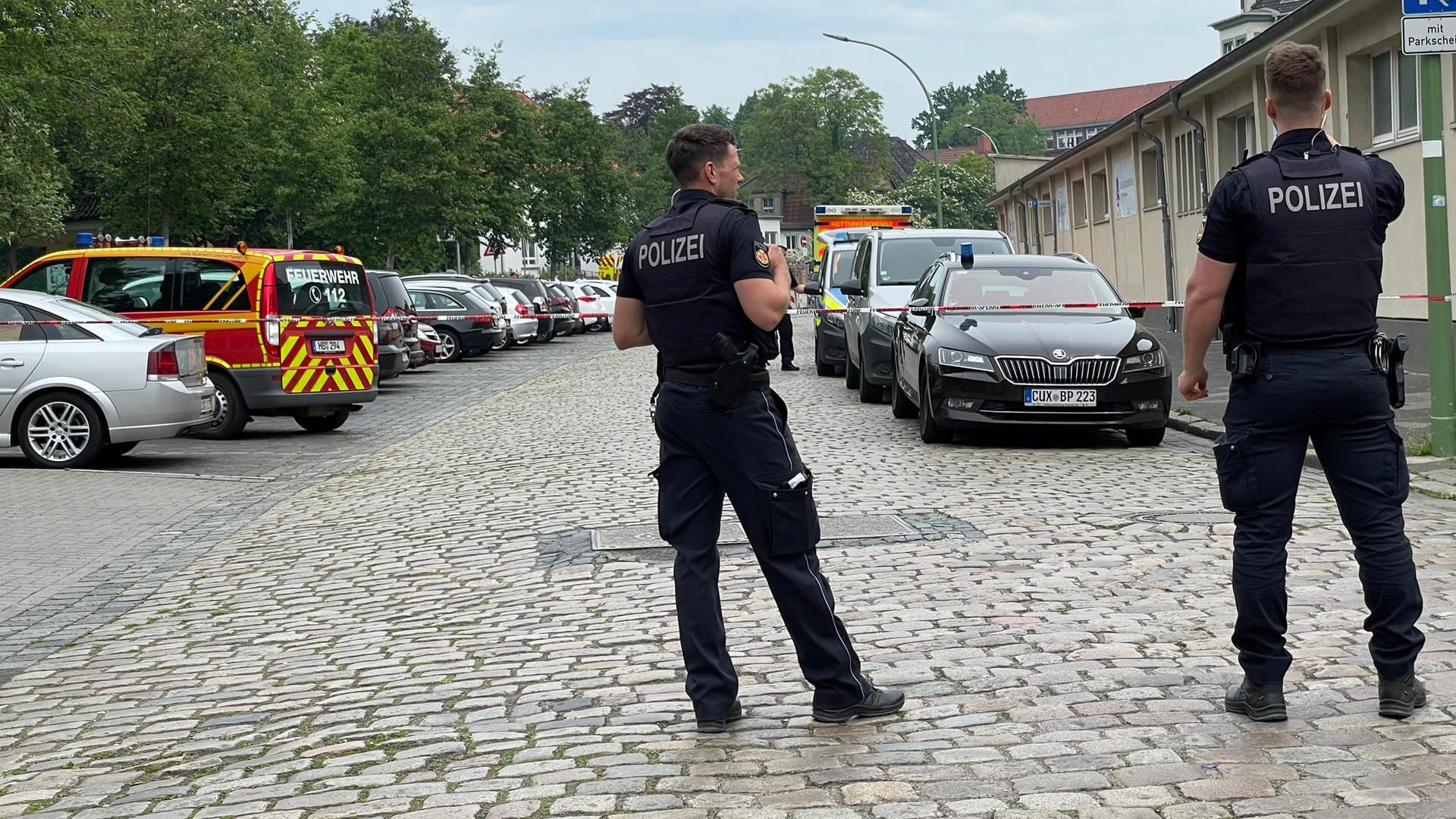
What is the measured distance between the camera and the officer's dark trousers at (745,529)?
502 centimetres

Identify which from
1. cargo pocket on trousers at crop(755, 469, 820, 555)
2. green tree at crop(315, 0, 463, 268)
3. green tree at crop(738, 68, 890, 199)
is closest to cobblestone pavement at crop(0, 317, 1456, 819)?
cargo pocket on trousers at crop(755, 469, 820, 555)

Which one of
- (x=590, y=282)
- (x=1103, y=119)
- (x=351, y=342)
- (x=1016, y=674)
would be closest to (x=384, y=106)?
(x=590, y=282)

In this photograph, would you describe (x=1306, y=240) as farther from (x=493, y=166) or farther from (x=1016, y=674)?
(x=493, y=166)

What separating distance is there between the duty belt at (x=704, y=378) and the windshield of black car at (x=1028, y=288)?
9.62m

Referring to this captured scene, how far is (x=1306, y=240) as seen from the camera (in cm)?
488

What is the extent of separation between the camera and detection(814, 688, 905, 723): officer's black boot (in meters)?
5.11

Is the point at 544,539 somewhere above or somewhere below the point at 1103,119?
below

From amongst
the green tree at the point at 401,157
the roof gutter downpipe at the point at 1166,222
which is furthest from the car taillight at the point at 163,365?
the green tree at the point at 401,157

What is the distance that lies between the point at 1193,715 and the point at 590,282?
165 ft

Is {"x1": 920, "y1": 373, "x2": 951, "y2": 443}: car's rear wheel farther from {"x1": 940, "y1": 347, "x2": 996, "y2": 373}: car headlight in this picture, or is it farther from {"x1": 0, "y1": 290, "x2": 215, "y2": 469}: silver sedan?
{"x1": 0, "y1": 290, "x2": 215, "y2": 469}: silver sedan

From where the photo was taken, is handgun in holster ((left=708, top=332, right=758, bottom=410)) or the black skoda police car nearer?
handgun in holster ((left=708, top=332, right=758, bottom=410))

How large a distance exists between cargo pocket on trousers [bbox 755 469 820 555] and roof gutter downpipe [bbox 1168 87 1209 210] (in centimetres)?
2537

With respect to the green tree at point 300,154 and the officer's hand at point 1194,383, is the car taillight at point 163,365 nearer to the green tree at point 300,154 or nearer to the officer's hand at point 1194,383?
the officer's hand at point 1194,383

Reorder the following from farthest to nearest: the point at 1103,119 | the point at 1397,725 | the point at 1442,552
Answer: the point at 1103,119, the point at 1442,552, the point at 1397,725
